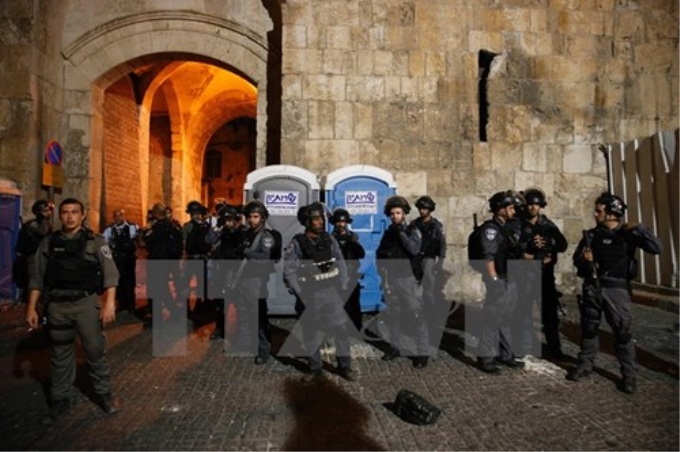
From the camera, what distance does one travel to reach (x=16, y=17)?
816cm

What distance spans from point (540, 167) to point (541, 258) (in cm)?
403

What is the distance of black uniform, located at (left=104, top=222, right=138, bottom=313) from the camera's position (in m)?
7.20

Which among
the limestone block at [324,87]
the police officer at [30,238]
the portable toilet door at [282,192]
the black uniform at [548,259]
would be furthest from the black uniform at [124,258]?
the black uniform at [548,259]

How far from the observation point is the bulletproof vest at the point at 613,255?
405cm

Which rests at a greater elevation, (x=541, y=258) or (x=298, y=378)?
(x=541, y=258)

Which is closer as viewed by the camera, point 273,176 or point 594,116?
point 273,176

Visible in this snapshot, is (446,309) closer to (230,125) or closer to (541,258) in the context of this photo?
(541,258)

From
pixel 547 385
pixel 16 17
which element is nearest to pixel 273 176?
pixel 547 385

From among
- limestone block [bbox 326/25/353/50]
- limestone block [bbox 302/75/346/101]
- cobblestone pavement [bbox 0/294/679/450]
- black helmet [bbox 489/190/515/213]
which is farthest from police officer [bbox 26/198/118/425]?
limestone block [bbox 326/25/353/50]

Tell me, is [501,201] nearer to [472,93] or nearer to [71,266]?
[472,93]

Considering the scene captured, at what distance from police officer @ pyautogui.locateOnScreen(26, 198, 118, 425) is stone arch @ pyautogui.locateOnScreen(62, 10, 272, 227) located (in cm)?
545

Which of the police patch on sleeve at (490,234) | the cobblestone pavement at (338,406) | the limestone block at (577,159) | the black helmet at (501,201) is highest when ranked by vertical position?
the limestone block at (577,159)

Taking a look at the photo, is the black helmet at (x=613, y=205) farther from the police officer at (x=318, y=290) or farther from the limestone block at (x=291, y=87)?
the limestone block at (x=291, y=87)

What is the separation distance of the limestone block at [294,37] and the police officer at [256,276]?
4293 mm
